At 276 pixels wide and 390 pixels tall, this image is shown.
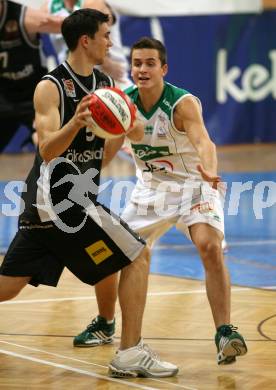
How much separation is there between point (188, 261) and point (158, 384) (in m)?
3.76

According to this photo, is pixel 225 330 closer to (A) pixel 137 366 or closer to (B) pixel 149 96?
(A) pixel 137 366

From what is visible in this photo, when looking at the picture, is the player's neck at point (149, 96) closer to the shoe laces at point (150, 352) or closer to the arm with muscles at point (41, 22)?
the shoe laces at point (150, 352)

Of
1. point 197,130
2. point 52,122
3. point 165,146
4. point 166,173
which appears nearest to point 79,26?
point 52,122

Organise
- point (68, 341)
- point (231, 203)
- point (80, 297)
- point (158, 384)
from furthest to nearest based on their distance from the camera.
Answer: point (231, 203), point (80, 297), point (68, 341), point (158, 384)

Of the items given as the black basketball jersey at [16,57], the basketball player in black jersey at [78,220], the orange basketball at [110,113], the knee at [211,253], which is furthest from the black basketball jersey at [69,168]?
the black basketball jersey at [16,57]

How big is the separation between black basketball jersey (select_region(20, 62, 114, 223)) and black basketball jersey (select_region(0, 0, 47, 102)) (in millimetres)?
4330

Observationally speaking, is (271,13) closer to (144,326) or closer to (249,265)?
(249,265)

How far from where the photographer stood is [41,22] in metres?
10.3

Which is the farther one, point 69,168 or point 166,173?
point 166,173

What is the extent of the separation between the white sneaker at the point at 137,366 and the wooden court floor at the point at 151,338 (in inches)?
2.4

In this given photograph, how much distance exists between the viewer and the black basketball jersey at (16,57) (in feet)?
34.3

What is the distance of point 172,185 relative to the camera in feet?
23.2

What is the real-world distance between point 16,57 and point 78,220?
4960mm

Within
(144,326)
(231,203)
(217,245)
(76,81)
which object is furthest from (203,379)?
(231,203)
